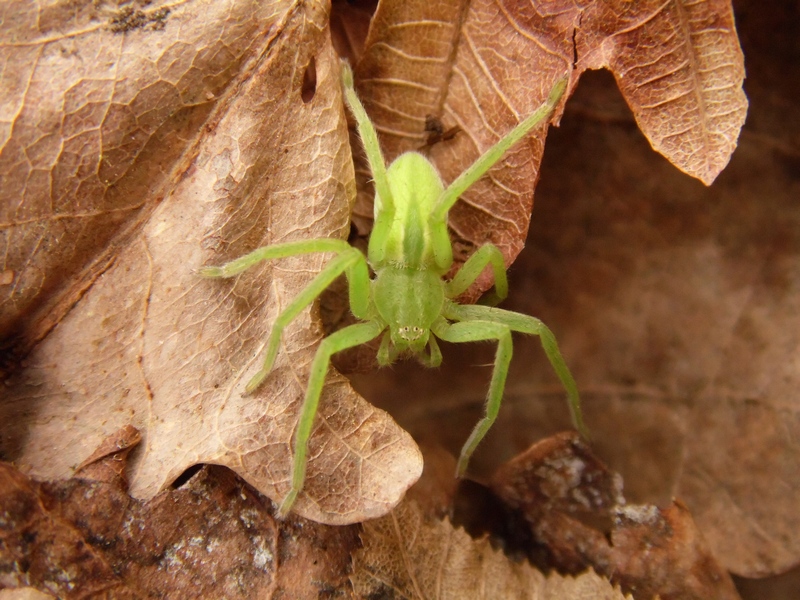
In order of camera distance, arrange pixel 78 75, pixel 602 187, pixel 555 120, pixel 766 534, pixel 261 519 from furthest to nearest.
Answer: pixel 602 187, pixel 766 534, pixel 555 120, pixel 261 519, pixel 78 75

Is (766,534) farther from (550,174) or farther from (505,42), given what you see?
(505,42)

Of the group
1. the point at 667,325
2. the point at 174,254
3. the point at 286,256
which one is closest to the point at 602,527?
the point at 667,325

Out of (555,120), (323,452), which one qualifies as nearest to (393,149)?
(555,120)

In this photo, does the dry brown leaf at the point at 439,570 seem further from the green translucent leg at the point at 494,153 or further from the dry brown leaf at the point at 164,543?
the green translucent leg at the point at 494,153

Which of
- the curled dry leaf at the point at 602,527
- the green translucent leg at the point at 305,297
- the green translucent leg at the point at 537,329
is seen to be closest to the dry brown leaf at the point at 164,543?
the green translucent leg at the point at 305,297

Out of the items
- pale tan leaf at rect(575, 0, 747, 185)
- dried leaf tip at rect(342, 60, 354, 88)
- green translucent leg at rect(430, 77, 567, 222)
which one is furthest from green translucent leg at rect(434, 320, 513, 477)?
dried leaf tip at rect(342, 60, 354, 88)

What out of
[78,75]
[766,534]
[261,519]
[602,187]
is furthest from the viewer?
[602,187]

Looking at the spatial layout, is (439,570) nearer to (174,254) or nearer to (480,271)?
(480,271)
